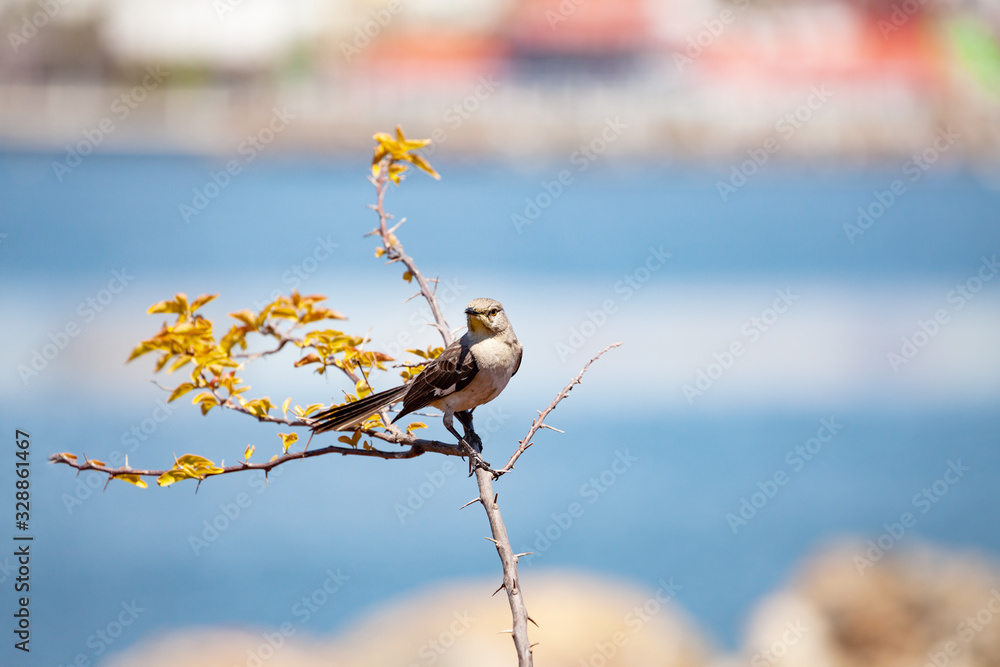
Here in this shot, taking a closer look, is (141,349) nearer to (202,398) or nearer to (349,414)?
(202,398)

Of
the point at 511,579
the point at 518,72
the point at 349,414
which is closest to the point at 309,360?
the point at 349,414

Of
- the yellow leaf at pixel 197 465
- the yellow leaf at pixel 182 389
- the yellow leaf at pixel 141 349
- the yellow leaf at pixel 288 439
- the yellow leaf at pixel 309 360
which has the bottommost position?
the yellow leaf at pixel 197 465

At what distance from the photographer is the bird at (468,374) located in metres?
2.69

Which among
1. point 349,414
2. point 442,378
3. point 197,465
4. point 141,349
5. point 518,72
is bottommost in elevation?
point 197,465

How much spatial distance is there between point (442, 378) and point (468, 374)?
109mm

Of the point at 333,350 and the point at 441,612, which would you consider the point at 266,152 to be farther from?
the point at 333,350

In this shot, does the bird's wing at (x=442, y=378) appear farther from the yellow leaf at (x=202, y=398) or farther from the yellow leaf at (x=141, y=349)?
the yellow leaf at (x=141, y=349)

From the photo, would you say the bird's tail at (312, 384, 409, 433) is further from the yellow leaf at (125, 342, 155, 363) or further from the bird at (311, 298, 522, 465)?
the yellow leaf at (125, 342, 155, 363)

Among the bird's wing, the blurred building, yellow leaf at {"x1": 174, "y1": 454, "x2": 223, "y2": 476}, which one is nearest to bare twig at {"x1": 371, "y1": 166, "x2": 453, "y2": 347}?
the bird's wing

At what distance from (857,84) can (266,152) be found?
2506 cm

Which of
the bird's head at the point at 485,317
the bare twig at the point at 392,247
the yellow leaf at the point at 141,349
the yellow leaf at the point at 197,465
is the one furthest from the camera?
the bird's head at the point at 485,317

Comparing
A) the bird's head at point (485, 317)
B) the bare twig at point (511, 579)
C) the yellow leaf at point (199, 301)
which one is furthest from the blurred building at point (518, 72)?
the bare twig at point (511, 579)

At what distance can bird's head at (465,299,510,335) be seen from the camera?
291cm

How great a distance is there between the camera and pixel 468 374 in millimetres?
2807
